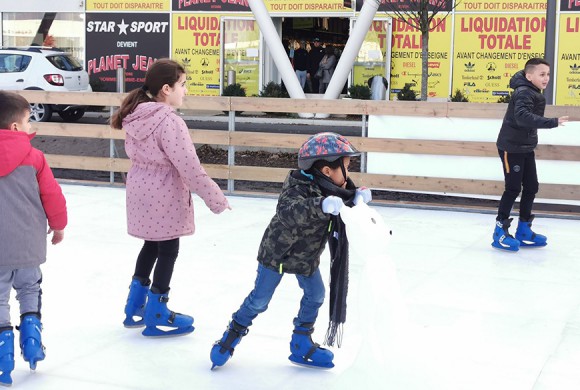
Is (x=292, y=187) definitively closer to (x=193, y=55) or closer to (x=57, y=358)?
(x=57, y=358)

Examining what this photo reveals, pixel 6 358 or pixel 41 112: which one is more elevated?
pixel 41 112

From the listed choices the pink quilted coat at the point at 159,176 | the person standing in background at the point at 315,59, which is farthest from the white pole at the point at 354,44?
the pink quilted coat at the point at 159,176

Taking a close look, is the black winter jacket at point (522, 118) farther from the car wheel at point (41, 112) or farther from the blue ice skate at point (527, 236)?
the car wheel at point (41, 112)

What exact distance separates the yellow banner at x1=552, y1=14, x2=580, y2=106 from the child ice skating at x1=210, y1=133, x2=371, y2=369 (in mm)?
19219

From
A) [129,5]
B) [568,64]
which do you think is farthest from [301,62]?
[568,64]

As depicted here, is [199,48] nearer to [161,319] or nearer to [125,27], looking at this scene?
[125,27]

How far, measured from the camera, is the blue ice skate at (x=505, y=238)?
7598 millimetres

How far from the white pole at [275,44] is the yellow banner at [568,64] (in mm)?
6344

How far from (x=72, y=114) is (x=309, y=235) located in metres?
16.0

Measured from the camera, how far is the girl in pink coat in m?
4.78

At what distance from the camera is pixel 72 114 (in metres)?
19.4

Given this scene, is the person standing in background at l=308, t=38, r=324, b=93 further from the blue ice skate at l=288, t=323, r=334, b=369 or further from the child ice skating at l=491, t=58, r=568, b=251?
the blue ice skate at l=288, t=323, r=334, b=369

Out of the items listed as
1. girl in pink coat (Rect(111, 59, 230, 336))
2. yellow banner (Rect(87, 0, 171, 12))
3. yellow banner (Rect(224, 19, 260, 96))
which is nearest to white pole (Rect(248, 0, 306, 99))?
yellow banner (Rect(224, 19, 260, 96))

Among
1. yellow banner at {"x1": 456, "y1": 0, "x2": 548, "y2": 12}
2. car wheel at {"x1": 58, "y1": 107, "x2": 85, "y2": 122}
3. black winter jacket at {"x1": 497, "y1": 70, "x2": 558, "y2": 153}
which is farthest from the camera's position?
yellow banner at {"x1": 456, "y1": 0, "x2": 548, "y2": 12}
